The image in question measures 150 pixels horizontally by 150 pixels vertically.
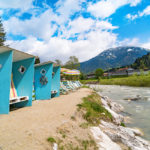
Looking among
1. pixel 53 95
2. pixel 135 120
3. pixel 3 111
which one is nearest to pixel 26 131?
pixel 3 111

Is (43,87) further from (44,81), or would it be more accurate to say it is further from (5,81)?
(5,81)

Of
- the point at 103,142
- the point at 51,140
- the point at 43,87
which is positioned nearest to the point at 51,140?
the point at 51,140

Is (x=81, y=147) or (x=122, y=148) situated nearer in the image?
(x=81, y=147)

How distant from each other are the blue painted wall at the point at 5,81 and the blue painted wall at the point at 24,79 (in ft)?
4.19

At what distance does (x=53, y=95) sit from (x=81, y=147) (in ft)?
20.6

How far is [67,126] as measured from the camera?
348 cm

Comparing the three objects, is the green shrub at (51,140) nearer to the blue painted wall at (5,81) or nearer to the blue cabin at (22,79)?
the blue painted wall at (5,81)

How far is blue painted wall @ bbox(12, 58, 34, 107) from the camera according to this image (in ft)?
18.3

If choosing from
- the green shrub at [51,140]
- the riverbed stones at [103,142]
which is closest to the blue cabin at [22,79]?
the green shrub at [51,140]

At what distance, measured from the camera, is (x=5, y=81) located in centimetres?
Result: 434

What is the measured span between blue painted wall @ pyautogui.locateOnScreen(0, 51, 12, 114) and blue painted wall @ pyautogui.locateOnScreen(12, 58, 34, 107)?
1.28 metres

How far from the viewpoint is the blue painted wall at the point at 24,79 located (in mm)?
5590

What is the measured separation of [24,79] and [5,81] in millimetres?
1379

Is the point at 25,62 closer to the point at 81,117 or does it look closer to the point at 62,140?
the point at 81,117
